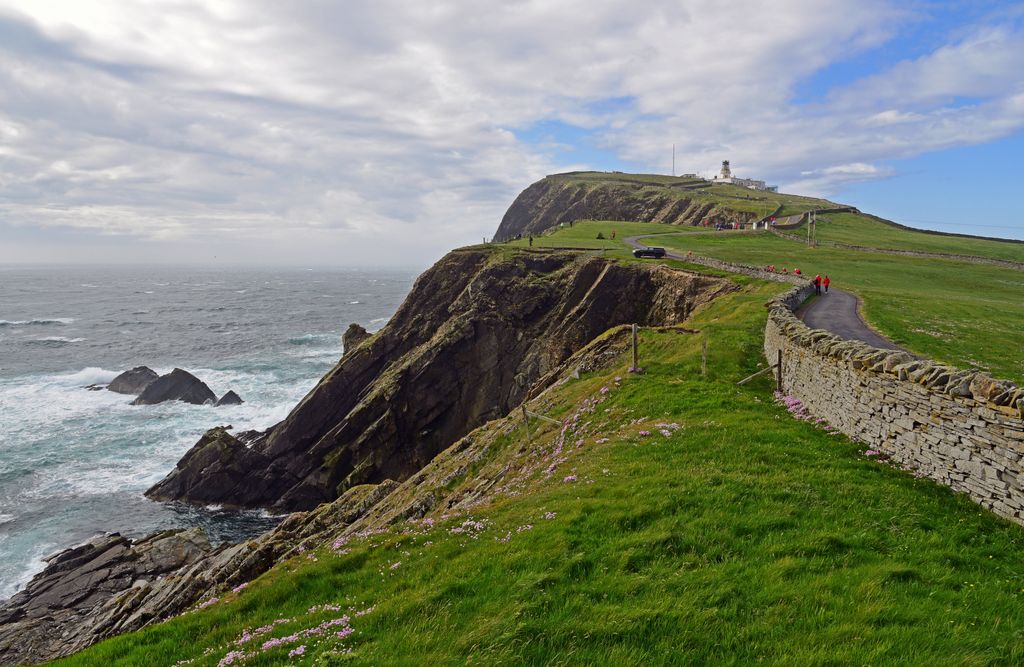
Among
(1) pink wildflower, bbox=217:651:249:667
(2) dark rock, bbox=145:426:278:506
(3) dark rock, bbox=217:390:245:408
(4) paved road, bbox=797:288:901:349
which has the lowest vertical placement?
(2) dark rock, bbox=145:426:278:506

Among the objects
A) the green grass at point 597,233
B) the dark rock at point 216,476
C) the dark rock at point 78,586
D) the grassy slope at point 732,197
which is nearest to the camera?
the dark rock at point 78,586

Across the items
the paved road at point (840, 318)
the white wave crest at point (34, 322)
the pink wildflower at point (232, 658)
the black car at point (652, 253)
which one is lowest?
the white wave crest at point (34, 322)

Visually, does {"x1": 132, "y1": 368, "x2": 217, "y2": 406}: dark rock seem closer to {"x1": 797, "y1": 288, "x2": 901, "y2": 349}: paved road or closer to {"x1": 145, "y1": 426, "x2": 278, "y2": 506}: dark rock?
{"x1": 145, "y1": 426, "x2": 278, "y2": 506}: dark rock

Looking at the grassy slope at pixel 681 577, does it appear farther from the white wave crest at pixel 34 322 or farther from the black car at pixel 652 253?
the white wave crest at pixel 34 322

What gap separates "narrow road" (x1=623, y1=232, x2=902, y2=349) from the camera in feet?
81.9

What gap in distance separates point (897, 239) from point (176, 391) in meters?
108

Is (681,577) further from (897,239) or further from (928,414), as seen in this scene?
(897,239)

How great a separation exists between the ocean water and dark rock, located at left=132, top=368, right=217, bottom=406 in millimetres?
1695

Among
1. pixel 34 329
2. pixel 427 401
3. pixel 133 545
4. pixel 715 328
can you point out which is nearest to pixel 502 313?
pixel 427 401

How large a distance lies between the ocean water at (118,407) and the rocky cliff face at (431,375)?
13.2ft

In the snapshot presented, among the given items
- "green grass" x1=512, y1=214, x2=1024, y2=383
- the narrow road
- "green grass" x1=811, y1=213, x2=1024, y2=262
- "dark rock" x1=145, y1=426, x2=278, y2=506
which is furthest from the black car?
"dark rock" x1=145, y1=426, x2=278, y2=506

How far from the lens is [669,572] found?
9453mm

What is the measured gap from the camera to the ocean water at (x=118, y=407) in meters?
37.9

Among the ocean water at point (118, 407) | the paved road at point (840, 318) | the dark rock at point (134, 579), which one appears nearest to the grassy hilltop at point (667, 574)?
the dark rock at point (134, 579)
